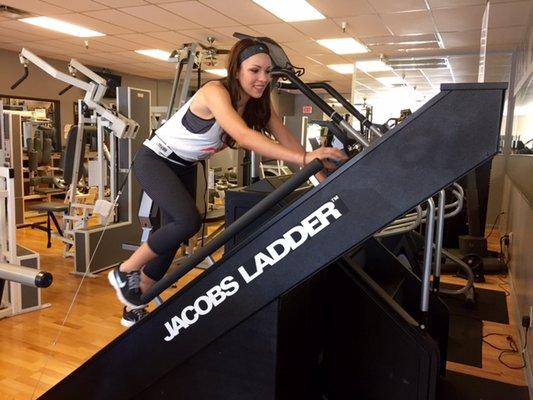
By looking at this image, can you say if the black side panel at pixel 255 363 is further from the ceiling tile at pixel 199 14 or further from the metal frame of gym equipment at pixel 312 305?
the ceiling tile at pixel 199 14

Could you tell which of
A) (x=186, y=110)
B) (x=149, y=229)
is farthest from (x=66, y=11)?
(x=186, y=110)

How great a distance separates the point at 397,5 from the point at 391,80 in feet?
19.2

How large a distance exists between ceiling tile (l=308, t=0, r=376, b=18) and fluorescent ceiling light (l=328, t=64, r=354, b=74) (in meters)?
3.93

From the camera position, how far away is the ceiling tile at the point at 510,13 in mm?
5000

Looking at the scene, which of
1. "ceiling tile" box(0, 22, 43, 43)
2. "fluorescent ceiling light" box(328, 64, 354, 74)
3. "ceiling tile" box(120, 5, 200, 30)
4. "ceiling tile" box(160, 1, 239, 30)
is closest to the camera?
"ceiling tile" box(160, 1, 239, 30)

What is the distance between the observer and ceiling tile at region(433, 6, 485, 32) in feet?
17.2

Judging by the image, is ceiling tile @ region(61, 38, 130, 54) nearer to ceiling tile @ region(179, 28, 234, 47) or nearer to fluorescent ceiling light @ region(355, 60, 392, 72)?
ceiling tile @ region(179, 28, 234, 47)

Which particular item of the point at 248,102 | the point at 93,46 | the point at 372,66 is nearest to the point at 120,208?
the point at 248,102

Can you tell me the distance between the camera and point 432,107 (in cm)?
112

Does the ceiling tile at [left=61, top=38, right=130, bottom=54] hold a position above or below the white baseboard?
above

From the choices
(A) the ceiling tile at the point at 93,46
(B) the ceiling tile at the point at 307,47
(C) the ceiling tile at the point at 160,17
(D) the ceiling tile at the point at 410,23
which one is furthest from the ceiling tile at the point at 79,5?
(D) the ceiling tile at the point at 410,23

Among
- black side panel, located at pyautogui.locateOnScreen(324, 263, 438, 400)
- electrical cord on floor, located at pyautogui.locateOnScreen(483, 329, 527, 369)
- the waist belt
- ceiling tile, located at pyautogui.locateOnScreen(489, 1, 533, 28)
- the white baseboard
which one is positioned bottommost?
electrical cord on floor, located at pyautogui.locateOnScreen(483, 329, 527, 369)

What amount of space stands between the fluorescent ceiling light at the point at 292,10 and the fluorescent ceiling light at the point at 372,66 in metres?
3.31

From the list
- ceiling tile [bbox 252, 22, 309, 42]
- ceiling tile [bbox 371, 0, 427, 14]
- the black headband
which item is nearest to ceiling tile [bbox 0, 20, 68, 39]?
ceiling tile [bbox 252, 22, 309, 42]
